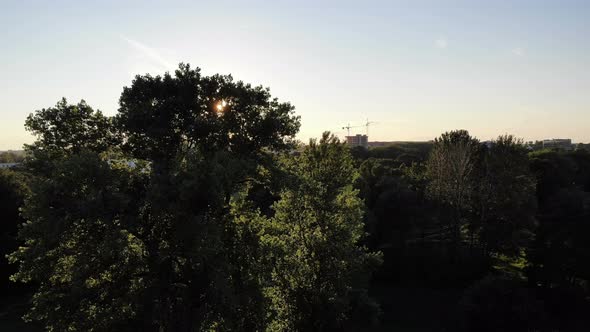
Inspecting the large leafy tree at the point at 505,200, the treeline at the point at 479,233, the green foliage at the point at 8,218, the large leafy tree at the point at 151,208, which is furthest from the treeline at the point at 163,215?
the green foliage at the point at 8,218

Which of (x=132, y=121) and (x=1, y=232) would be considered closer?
(x=132, y=121)

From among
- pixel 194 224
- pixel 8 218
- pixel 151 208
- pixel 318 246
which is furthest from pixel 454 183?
pixel 8 218

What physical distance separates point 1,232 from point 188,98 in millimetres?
38869

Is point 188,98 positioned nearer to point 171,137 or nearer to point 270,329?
point 171,137

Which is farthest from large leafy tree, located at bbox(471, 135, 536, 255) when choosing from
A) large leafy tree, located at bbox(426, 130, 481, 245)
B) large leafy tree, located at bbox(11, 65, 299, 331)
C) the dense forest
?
large leafy tree, located at bbox(11, 65, 299, 331)

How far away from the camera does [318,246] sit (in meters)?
23.8

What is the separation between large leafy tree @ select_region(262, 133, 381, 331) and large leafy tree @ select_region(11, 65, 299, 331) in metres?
3.65

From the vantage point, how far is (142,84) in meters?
19.4

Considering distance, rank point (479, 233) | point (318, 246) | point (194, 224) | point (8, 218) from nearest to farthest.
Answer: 1. point (194, 224)
2. point (318, 246)
3. point (8, 218)
4. point (479, 233)

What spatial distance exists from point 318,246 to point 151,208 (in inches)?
394

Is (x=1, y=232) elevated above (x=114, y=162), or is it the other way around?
(x=114, y=162)

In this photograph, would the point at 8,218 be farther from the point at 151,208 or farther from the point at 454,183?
the point at 454,183

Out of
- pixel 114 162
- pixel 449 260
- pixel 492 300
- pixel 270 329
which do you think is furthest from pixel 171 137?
pixel 449 260

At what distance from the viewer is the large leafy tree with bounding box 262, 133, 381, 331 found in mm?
23234
